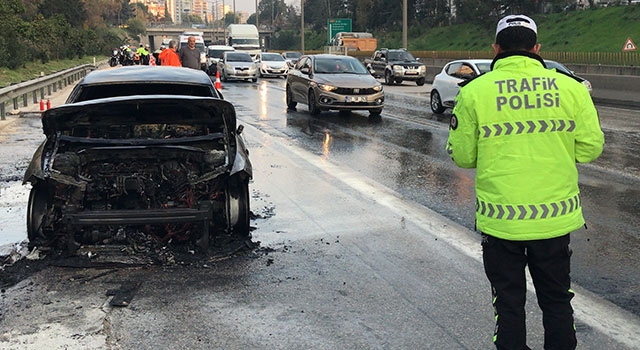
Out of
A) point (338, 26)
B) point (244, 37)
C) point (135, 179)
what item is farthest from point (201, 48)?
point (135, 179)

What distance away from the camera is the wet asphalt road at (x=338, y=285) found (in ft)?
13.4

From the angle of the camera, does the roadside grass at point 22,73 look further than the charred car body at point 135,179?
Yes

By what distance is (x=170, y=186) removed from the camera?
574 cm

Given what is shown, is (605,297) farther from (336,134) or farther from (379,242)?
(336,134)

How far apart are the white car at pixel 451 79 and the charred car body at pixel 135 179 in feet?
40.4

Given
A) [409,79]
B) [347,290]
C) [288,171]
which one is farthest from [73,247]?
[409,79]

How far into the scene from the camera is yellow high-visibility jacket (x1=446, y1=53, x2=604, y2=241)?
3041 millimetres

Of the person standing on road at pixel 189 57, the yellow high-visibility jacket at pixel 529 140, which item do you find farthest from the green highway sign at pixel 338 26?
the yellow high-visibility jacket at pixel 529 140

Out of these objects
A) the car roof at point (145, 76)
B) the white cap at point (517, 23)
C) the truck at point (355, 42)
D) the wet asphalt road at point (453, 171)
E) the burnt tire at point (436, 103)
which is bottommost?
the wet asphalt road at point (453, 171)

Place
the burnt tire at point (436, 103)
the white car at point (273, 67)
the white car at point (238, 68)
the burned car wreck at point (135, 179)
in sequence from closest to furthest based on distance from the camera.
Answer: the burned car wreck at point (135, 179) → the burnt tire at point (436, 103) → the white car at point (238, 68) → the white car at point (273, 67)

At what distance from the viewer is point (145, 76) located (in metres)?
6.95

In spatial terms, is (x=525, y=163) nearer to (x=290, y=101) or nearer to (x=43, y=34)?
(x=290, y=101)

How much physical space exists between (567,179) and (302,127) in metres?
12.2

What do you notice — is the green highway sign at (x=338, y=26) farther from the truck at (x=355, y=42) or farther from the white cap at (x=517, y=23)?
the white cap at (x=517, y=23)
